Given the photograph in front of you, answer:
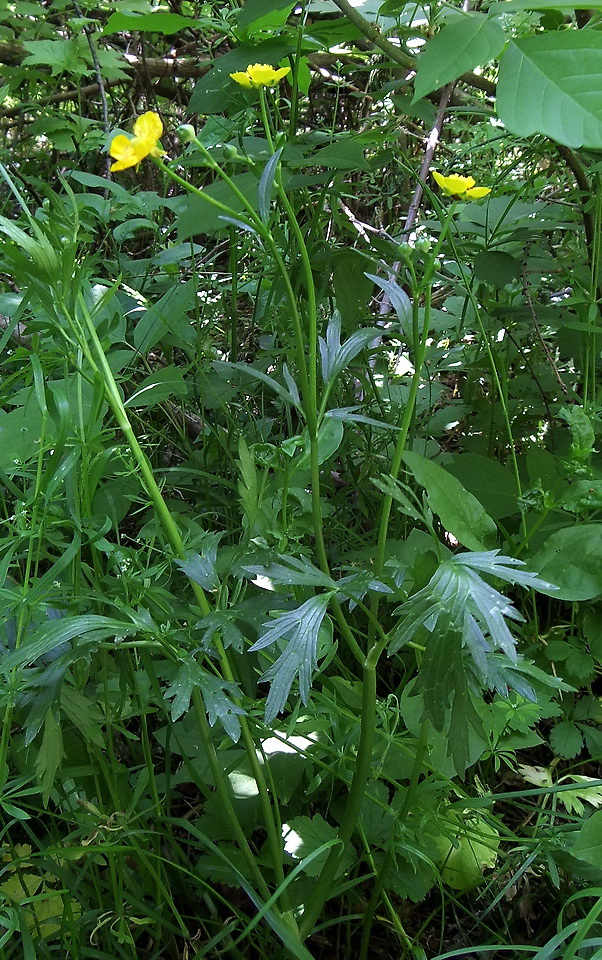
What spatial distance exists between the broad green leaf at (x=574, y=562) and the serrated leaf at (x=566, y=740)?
0.87ft

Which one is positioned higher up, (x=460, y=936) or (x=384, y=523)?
(x=384, y=523)

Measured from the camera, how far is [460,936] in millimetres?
903

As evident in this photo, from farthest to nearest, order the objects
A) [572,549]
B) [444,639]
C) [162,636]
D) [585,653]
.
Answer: [585,653], [572,549], [162,636], [444,639]

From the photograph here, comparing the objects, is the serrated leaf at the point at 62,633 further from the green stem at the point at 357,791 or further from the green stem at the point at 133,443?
the green stem at the point at 357,791

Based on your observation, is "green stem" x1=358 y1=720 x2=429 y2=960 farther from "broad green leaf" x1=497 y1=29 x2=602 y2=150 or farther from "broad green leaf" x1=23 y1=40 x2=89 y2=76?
"broad green leaf" x1=23 y1=40 x2=89 y2=76

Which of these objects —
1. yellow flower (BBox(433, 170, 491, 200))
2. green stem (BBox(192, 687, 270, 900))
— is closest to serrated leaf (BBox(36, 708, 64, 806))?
green stem (BBox(192, 687, 270, 900))

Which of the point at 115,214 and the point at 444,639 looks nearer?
the point at 444,639

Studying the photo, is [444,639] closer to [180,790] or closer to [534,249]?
[180,790]

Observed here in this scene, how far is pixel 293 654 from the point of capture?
59cm

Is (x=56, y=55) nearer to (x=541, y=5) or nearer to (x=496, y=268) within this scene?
(x=496, y=268)

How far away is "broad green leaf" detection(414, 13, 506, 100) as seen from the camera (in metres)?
0.73

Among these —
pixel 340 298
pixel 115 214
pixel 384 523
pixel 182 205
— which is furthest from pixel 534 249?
pixel 384 523

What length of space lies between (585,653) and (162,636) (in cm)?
66

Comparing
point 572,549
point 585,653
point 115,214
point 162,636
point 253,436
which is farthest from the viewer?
point 115,214
